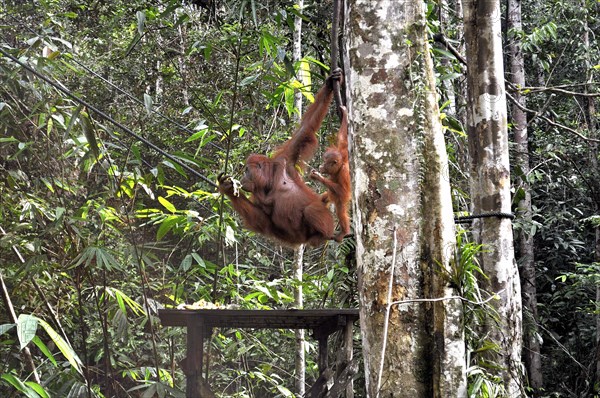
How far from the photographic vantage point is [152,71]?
885cm

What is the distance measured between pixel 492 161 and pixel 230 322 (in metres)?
1.71

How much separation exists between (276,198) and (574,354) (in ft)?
19.9

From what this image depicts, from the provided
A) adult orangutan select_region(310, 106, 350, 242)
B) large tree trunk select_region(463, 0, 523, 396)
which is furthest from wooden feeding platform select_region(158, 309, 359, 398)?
large tree trunk select_region(463, 0, 523, 396)

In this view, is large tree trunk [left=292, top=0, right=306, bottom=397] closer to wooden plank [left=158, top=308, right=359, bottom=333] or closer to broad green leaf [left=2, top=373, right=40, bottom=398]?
wooden plank [left=158, top=308, right=359, bottom=333]

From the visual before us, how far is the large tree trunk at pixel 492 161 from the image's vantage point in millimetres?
3232

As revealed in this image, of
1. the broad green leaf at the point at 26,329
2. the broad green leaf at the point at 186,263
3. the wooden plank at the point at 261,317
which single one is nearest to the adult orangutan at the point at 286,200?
the broad green leaf at the point at 186,263

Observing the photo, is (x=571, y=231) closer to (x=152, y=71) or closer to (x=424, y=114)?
(x=152, y=71)

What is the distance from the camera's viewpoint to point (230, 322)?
3.95 m

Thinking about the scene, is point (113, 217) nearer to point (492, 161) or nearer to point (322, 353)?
point (322, 353)

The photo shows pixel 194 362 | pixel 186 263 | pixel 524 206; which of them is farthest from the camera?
pixel 524 206

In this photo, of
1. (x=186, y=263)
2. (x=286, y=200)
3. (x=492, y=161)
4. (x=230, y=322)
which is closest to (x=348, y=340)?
(x=230, y=322)

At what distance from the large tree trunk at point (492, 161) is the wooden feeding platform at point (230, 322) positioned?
850 millimetres

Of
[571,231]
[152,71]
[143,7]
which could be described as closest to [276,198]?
[143,7]

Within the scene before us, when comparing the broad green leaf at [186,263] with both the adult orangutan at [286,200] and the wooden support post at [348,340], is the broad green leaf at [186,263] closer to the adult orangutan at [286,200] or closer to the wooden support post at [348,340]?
the adult orangutan at [286,200]
